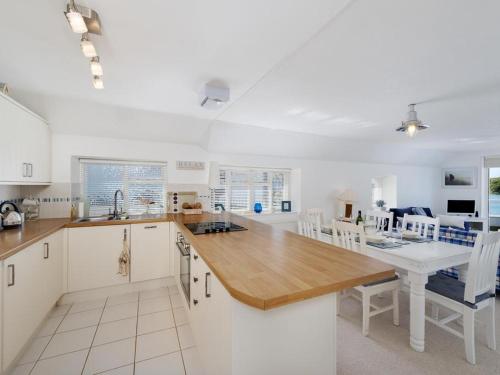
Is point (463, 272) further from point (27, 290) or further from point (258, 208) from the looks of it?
point (27, 290)

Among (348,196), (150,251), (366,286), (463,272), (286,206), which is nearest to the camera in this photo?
(366,286)

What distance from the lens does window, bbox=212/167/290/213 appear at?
405 cm

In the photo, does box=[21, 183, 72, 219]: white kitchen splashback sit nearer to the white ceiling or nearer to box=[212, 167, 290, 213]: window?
the white ceiling

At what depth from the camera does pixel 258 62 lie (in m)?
1.70

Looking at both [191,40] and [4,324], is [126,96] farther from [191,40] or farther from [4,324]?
[4,324]

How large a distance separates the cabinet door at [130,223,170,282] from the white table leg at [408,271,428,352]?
2565 millimetres

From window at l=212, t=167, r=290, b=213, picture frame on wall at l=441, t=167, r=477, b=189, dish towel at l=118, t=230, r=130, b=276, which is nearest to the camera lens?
dish towel at l=118, t=230, r=130, b=276

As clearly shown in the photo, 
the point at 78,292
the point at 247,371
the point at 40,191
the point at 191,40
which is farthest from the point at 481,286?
the point at 40,191

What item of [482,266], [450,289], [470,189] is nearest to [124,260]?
[450,289]

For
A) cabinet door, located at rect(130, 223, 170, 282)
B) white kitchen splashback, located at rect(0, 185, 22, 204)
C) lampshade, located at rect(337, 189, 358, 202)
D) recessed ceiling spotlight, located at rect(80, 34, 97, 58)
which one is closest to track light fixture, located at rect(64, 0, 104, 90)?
recessed ceiling spotlight, located at rect(80, 34, 97, 58)

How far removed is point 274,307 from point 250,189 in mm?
3449

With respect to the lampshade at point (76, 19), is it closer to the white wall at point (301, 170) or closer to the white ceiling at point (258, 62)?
the white ceiling at point (258, 62)

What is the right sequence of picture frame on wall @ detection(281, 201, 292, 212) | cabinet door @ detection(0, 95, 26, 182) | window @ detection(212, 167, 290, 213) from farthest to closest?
picture frame on wall @ detection(281, 201, 292, 212) < window @ detection(212, 167, 290, 213) < cabinet door @ detection(0, 95, 26, 182)

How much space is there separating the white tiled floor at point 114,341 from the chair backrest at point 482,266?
81.2 inches
